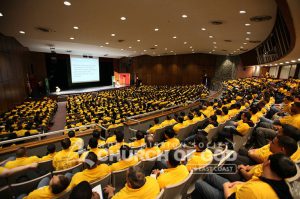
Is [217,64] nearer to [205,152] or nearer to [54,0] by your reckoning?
[54,0]

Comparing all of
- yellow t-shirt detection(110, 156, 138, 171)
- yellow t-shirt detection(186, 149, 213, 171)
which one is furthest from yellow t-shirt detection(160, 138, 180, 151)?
yellow t-shirt detection(186, 149, 213, 171)

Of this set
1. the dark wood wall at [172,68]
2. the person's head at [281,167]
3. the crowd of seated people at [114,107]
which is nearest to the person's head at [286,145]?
the person's head at [281,167]

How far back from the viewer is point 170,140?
3809 mm

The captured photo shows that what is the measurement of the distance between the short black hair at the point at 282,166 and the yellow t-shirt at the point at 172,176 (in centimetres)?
106

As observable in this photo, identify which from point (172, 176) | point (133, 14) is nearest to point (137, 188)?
point (172, 176)

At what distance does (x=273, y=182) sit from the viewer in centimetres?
162

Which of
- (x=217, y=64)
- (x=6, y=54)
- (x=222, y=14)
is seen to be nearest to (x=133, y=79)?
(x=217, y=64)

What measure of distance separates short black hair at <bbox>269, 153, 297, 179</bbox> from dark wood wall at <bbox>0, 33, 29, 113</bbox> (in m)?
14.0

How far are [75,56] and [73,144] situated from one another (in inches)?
938

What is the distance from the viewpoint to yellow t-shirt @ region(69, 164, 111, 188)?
8.21 ft

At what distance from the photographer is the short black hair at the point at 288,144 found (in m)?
2.21

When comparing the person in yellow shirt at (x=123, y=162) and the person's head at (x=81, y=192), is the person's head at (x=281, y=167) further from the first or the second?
the person in yellow shirt at (x=123, y=162)

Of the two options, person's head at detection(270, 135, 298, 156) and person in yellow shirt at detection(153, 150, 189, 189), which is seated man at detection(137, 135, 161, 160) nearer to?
person in yellow shirt at detection(153, 150, 189, 189)

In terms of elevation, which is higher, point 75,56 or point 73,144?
point 75,56
